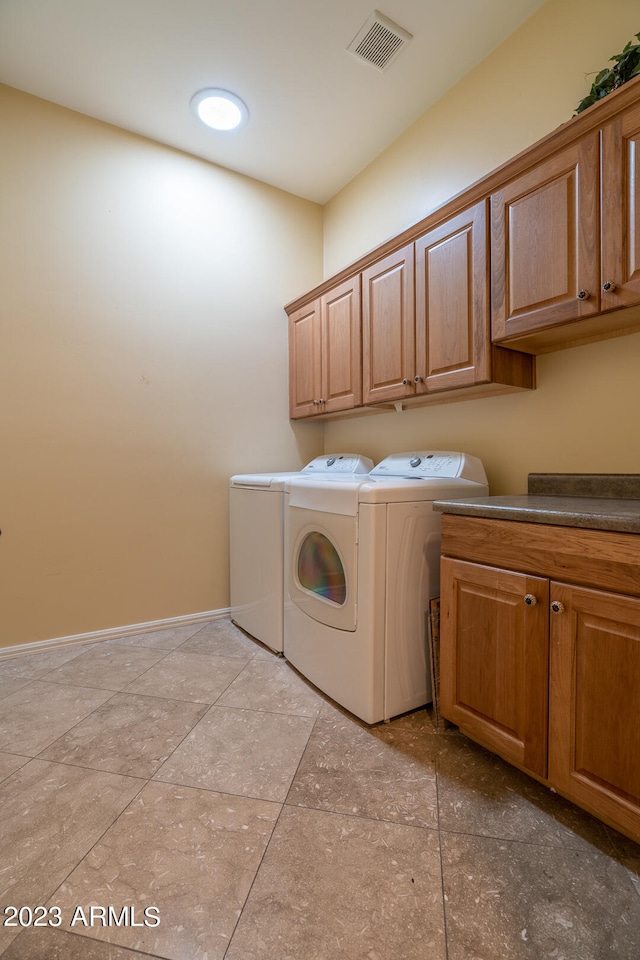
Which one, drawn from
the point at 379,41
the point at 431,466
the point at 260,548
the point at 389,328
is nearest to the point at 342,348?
the point at 389,328

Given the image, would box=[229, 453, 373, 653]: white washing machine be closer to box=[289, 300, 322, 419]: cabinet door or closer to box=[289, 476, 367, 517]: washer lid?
box=[289, 476, 367, 517]: washer lid

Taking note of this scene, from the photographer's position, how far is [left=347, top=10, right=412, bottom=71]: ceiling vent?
69.0 inches

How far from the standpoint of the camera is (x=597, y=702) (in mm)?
963

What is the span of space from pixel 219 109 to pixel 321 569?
7.93 ft

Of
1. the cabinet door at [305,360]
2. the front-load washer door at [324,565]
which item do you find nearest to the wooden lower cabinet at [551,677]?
the front-load washer door at [324,565]

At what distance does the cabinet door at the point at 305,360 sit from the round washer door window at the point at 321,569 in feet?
3.44

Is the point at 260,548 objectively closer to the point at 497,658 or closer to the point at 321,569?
the point at 321,569

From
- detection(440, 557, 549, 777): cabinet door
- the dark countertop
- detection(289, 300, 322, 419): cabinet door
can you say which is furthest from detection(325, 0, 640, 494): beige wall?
detection(440, 557, 549, 777): cabinet door

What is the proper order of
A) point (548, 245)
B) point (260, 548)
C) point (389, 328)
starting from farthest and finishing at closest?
1. point (260, 548)
2. point (389, 328)
3. point (548, 245)

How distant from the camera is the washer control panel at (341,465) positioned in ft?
8.16

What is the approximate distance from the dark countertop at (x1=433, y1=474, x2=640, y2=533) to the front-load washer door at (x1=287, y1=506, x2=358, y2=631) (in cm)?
39

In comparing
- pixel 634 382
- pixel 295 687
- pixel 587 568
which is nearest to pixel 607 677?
pixel 587 568

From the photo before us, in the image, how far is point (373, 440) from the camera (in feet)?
8.54

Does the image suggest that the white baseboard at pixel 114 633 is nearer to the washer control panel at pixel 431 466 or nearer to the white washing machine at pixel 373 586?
the white washing machine at pixel 373 586
